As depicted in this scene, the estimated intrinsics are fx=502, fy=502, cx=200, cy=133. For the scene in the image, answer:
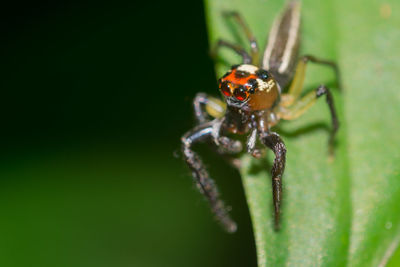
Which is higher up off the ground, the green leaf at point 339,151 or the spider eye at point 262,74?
the spider eye at point 262,74

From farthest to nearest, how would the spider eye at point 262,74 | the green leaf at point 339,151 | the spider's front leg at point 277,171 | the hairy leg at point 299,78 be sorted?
the hairy leg at point 299,78 → the spider eye at point 262,74 → the spider's front leg at point 277,171 → the green leaf at point 339,151

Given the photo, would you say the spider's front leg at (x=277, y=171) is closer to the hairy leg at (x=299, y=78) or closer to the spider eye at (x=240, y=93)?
the spider eye at (x=240, y=93)

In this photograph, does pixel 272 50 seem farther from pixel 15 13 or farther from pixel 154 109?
pixel 15 13

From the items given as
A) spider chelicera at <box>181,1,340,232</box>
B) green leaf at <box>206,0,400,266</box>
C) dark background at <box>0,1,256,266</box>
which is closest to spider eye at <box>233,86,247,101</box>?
spider chelicera at <box>181,1,340,232</box>

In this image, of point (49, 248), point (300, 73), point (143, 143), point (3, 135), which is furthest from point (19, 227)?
point (300, 73)

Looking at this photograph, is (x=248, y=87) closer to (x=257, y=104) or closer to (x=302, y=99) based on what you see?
(x=257, y=104)

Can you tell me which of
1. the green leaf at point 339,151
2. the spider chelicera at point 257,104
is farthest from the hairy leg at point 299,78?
the green leaf at point 339,151
